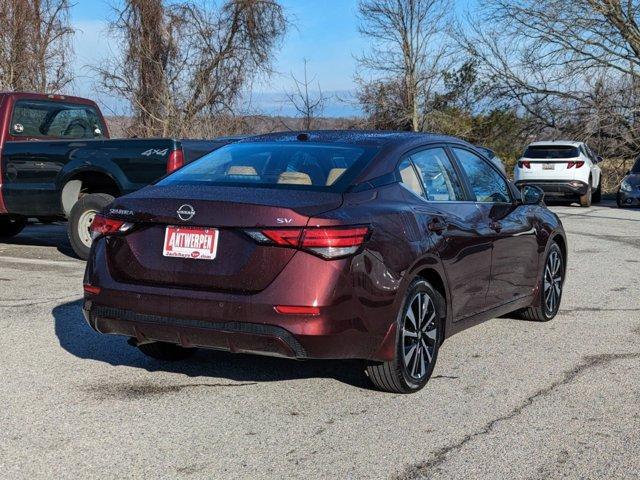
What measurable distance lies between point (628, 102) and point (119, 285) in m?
29.4

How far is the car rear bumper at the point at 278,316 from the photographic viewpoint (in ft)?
16.0

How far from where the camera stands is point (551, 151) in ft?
79.2

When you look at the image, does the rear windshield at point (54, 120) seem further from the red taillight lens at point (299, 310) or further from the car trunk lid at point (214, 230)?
the red taillight lens at point (299, 310)

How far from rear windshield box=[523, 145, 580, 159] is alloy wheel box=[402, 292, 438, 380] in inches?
757

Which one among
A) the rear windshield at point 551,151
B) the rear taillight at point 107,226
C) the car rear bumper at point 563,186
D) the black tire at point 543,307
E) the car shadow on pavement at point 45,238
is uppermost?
the rear windshield at point 551,151

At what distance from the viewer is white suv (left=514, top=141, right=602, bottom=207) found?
23.4 meters

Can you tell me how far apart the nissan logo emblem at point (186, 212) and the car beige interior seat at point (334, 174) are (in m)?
0.82

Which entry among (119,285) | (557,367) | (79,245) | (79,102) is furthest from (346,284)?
(79,102)

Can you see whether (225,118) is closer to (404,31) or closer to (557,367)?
(404,31)

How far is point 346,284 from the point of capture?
493 cm

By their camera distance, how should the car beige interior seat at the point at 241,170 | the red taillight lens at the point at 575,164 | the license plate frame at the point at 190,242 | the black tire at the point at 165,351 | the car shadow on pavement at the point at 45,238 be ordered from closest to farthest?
the license plate frame at the point at 190,242 → the car beige interior seat at the point at 241,170 → the black tire at the point at 165,351 → the car shadow on pavement at the point at 45,238 → the red taillight lens at the point at 575,164

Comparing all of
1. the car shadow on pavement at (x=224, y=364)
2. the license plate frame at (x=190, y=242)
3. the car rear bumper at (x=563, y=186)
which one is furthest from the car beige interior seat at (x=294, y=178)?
the car rear bumper at (x=563, y=186)

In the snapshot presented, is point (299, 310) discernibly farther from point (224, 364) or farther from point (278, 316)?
point (224, 364)

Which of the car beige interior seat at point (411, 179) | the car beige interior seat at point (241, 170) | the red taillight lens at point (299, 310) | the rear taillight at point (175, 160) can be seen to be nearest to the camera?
the red taillight lens at point (299, 310)
